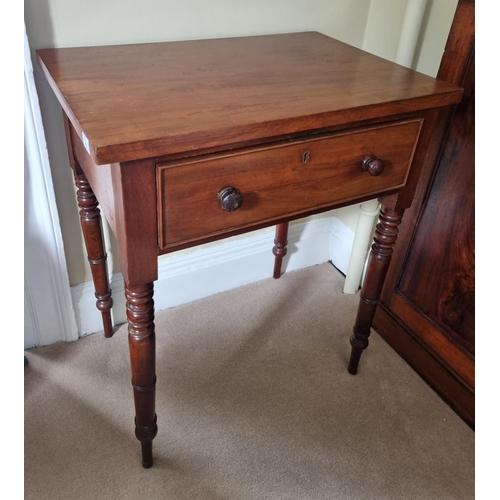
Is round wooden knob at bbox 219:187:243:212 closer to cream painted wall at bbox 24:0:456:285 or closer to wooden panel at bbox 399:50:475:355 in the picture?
cream painted wall at bbox 24:0:456:285

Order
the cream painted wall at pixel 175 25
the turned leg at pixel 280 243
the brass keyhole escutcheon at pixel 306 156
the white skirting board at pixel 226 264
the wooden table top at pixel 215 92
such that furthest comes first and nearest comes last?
the turned leg at pixel 280 243
the white skirting board at pixel 226 264
the cream painted wall at pixel 175 25
the brass keyhole escutcheon at pixel 306 156
the wooden table top at pixel 215 92

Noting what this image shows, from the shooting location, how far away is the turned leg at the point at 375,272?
3.66 ft

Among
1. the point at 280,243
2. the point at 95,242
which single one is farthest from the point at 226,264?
the point at 95,242

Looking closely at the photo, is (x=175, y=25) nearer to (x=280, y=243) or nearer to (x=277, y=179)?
(x=277, y=179)

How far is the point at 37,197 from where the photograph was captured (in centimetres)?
118

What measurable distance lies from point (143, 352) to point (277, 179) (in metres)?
0.40

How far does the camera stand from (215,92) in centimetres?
87

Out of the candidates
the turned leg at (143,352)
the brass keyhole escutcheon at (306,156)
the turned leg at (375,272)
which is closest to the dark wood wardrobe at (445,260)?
the turned leg at (375,272)

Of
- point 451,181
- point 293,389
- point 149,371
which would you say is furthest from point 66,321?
point 451,181

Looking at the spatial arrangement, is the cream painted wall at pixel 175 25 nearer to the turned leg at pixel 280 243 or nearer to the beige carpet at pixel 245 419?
the beige carpet at pixel 245 419

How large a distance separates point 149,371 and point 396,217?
1.98 feet

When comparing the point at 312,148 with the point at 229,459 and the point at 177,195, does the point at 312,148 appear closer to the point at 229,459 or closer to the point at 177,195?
the point at 177,195

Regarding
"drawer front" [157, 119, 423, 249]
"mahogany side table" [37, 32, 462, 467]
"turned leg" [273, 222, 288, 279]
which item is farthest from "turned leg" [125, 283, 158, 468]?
"turned leg" [273, 222, 288, 279]

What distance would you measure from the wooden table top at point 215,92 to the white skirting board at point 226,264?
1.99 feet
